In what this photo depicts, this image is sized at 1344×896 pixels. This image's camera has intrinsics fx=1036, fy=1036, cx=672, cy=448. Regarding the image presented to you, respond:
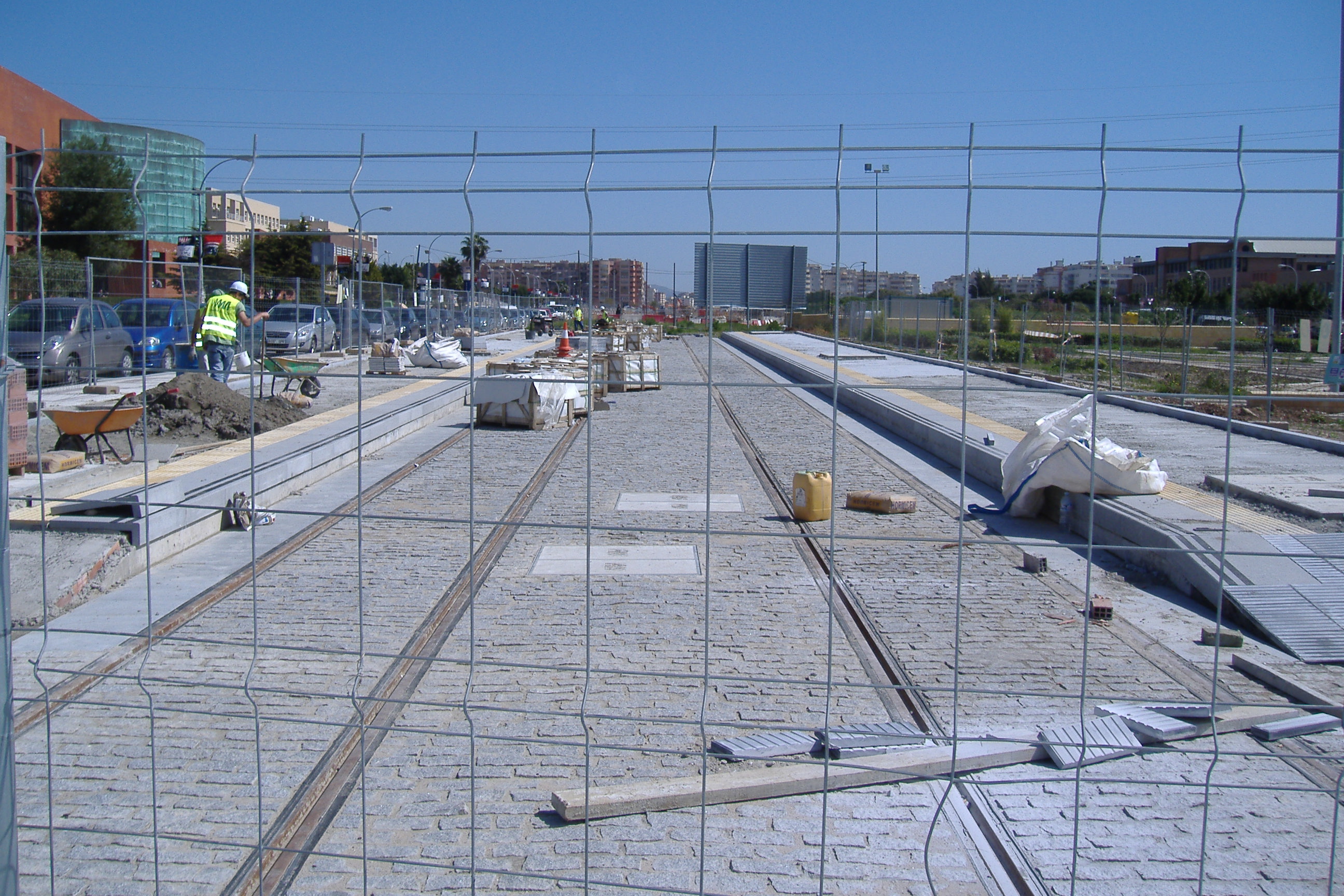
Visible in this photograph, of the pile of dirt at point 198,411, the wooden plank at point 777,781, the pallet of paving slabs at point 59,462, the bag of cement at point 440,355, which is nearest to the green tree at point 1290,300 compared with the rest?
the wooden plank at point 777,781

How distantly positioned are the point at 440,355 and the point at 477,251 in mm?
20087

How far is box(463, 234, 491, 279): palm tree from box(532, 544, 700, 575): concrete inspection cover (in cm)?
442

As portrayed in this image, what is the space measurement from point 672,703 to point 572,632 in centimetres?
143

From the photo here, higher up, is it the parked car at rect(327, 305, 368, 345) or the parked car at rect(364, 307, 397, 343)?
the parked car at rect(364, 307, 397, 343)

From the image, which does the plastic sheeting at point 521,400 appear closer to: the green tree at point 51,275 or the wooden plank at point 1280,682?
the green tree at point 51,275

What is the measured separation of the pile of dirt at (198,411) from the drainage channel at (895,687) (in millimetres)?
7529

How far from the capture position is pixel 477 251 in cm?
399

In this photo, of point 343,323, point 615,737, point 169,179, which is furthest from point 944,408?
point 169,179

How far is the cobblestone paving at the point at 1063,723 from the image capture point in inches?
154

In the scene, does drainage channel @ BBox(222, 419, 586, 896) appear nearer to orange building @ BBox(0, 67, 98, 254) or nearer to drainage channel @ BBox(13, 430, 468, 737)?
drainage channel @ BBox(13, 430, 468, 737)

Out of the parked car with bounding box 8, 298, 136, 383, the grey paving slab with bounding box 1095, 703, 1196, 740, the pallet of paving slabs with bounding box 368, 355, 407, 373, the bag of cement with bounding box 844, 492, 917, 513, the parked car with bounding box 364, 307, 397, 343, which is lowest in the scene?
the grey paving slab with bounding box 1095, 703, 1196, 740

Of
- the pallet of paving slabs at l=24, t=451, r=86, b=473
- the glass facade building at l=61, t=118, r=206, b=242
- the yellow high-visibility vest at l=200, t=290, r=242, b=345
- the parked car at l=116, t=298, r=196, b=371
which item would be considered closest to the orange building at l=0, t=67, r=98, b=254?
the parked car at l=116, t=298, r=196, b=371

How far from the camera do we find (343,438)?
13.3 m

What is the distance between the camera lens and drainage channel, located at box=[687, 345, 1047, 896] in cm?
388
